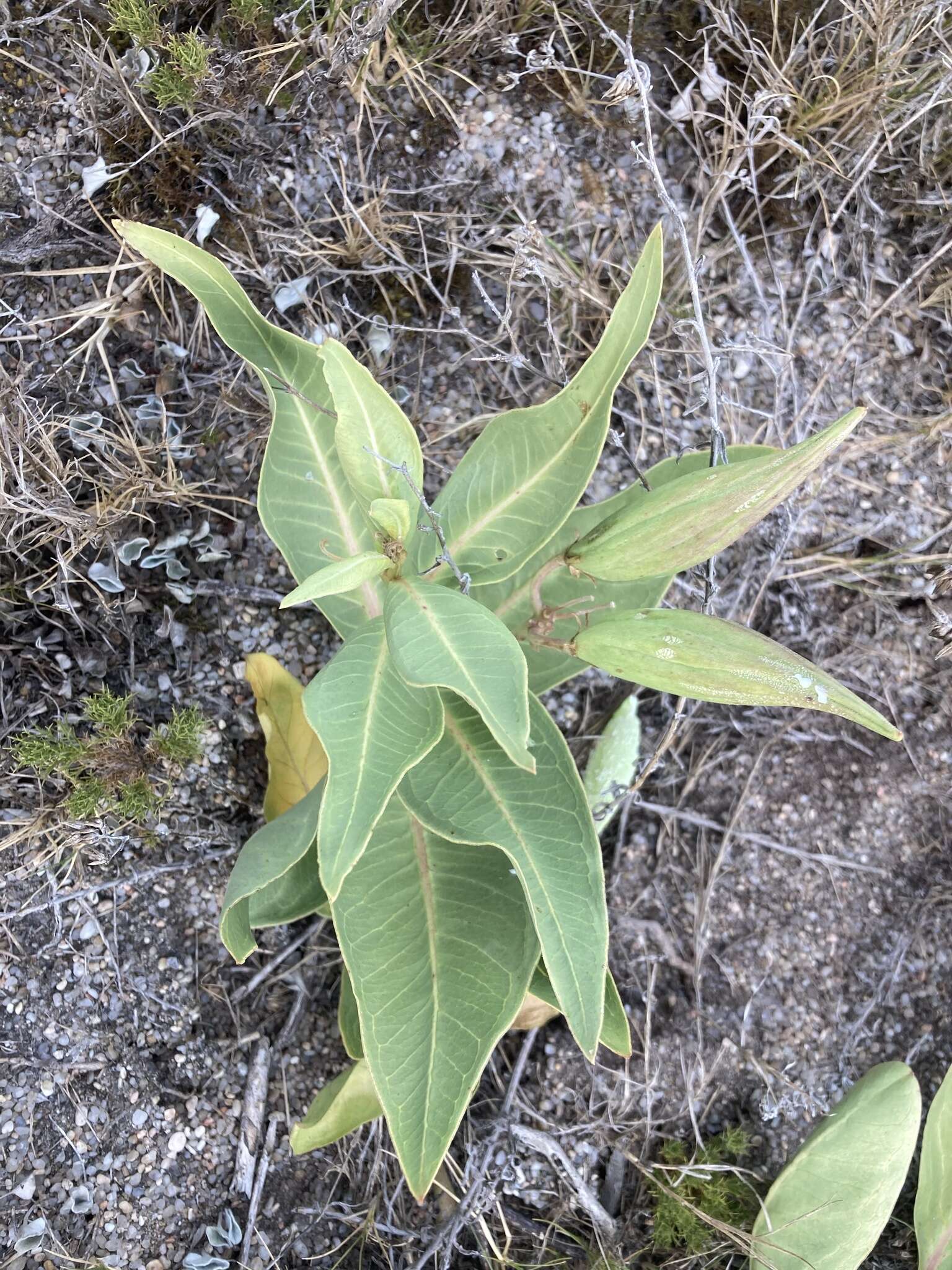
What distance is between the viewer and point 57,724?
1.82 m

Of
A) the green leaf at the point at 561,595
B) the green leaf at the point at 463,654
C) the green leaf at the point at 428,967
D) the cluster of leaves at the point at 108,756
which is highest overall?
the green leaf at the point at 463,654

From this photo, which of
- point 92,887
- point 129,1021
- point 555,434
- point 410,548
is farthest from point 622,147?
point 129,1021

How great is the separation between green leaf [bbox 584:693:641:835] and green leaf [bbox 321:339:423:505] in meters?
0.81

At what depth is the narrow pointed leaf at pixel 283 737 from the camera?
73.4 inches

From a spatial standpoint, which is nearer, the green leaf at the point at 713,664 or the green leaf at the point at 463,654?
the green leaf at the point at 463,654

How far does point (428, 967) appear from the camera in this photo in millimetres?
1570

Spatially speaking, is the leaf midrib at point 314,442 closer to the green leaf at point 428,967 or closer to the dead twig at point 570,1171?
the green leaf at point 428,967

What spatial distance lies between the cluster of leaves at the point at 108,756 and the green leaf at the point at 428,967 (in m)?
0.47

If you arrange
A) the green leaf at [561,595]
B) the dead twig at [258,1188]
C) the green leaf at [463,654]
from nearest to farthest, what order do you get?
the green leaf at [463,654] → the green leaf at [561,595] → the dead twig at [258,1188]

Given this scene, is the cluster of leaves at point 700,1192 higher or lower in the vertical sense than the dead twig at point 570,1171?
lower

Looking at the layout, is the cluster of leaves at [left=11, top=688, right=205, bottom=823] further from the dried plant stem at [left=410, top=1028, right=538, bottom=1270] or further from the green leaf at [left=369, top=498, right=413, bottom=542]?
the dried plant stem at [left=410, top=1028, right=538, bottom=1270]

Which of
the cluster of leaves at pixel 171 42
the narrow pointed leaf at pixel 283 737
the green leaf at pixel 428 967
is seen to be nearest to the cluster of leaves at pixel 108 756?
the narrow pointed leaf at pixel 283 737

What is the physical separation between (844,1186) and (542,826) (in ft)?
3.53

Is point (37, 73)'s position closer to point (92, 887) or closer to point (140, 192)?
point (140, 192)
